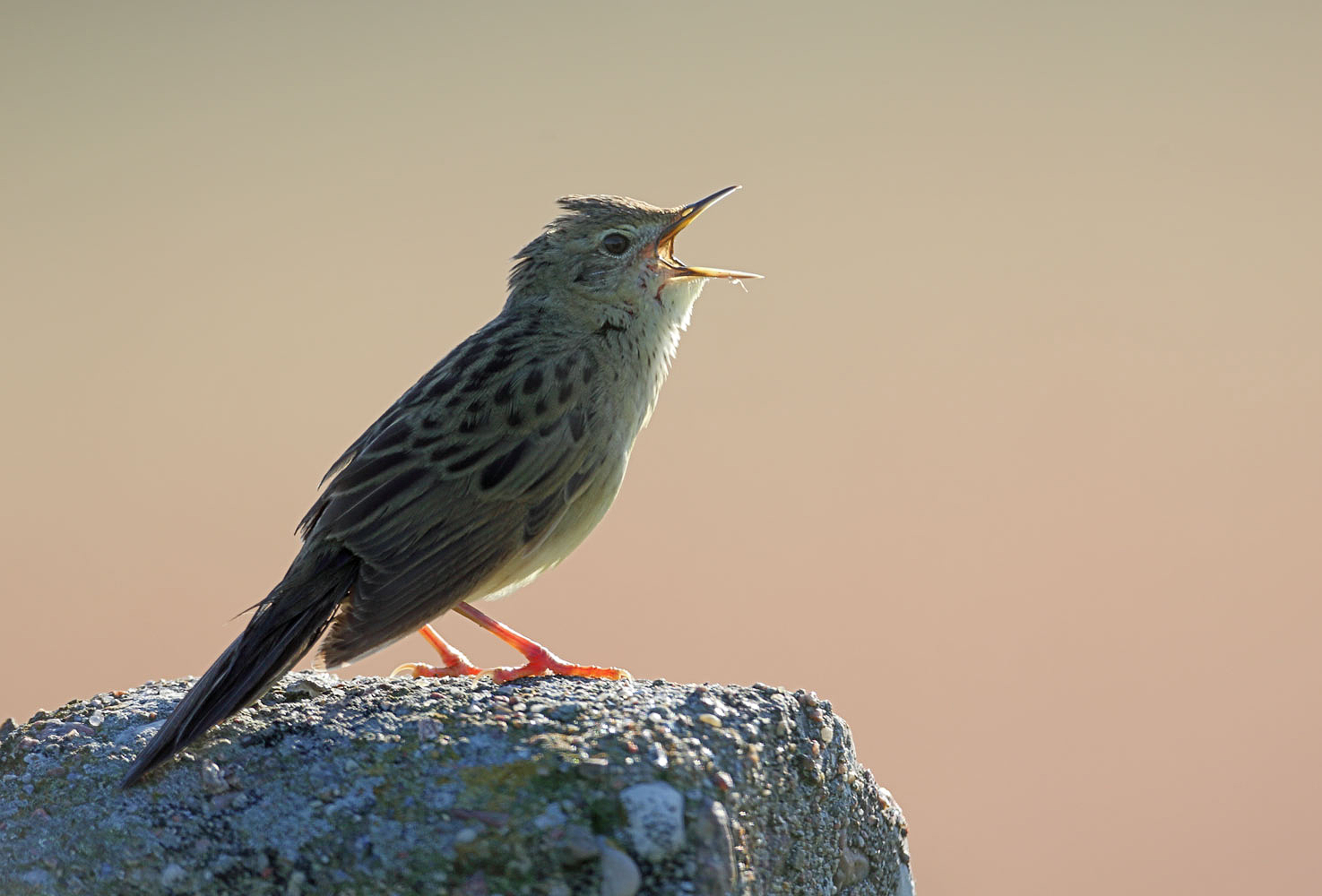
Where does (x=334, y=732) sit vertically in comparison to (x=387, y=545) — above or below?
below

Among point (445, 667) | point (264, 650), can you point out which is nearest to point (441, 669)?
point (445, 667)

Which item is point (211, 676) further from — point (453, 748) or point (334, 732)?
point (453, 748)

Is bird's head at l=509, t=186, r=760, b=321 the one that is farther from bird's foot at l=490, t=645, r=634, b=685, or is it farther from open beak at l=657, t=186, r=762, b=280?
bird's foot at l=490, t=645, r=634, b=685

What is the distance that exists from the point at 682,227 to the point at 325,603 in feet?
9.84

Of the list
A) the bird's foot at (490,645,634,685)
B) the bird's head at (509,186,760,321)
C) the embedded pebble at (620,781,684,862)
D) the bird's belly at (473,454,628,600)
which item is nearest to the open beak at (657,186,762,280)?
the bird's head at (509,186,760,321)

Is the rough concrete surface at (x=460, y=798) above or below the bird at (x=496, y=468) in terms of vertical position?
below

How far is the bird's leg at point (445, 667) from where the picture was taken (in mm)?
6234

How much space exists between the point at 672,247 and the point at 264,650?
3.37 metres

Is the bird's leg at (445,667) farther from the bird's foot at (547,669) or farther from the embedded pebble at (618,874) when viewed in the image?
the embedded pebble at (618,874)

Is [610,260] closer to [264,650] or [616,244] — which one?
[616,244]

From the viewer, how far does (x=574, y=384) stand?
6320 millimetres

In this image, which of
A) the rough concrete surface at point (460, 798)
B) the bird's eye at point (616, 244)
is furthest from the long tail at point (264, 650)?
the bird's eye at point (616, 244)

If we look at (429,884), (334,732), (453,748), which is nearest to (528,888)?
(429,884)

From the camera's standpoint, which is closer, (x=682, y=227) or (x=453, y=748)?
(x=453, y=748)
